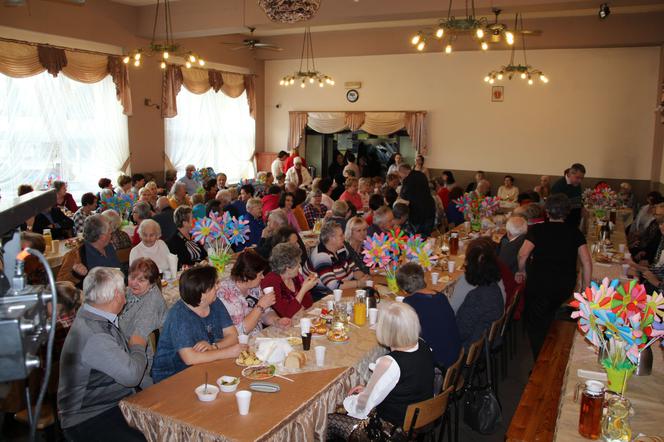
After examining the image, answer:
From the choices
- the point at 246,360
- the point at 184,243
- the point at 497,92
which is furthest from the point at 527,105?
the point at 246,360

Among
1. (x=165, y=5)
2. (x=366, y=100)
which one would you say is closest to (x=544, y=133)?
(x=366, y=100)

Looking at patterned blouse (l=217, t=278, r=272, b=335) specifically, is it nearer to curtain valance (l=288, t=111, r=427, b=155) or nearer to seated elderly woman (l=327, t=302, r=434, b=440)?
seated elderly woman (l=327, t=302, r=434, b=440)

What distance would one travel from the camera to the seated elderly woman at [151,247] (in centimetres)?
503

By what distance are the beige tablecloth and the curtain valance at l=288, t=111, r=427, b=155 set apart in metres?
10.5

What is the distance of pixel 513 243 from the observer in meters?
5.70

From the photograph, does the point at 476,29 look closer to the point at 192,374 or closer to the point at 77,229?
the point at 192,374

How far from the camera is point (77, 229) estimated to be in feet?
22.9

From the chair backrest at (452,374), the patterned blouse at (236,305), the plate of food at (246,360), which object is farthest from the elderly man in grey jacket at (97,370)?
the chair backrest at (452,374)

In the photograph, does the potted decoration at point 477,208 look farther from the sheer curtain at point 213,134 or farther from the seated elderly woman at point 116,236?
the sheer curtain at point 213,134

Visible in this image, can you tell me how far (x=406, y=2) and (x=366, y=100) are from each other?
5.75m

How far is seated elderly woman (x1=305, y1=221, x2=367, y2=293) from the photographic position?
190 inches

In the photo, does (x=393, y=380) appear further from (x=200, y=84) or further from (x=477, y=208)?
(x=200, y=84)

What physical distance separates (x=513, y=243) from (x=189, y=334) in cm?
371

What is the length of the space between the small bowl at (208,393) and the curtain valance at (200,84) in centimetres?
1021
